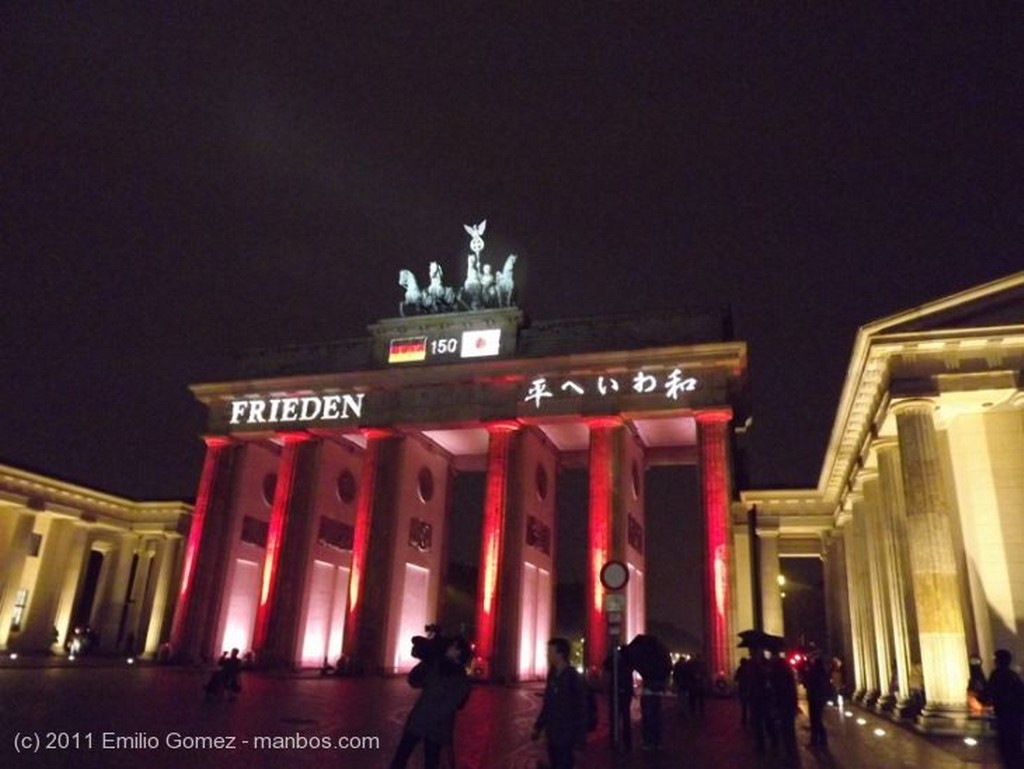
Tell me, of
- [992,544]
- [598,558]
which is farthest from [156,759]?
[598,558]

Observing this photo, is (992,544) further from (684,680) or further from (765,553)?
(765,553)

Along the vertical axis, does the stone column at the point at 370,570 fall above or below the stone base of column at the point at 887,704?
above

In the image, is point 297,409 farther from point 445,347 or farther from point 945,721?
point 945,721

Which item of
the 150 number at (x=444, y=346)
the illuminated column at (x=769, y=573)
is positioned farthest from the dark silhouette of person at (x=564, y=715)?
the illuminated column at (x=769, y=573)

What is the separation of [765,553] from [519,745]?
2984 centimetres

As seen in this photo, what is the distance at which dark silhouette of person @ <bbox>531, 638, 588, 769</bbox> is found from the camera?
321 inches

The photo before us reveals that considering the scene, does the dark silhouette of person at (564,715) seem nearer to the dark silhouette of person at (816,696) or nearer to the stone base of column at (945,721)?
the dark silhouette of person at (816,696)

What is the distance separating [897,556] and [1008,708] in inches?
468

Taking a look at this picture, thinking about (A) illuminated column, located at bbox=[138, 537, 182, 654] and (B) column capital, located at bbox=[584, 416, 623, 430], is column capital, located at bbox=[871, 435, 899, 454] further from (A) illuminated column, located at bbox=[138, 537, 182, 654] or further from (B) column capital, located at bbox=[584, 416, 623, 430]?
(A) illuminated column, located at bbox=[138, 537, 182, 654]

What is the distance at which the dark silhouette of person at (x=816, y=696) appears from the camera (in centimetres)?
Answer: 1522

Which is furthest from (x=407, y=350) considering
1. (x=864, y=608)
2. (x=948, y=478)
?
(x=948, y=478)

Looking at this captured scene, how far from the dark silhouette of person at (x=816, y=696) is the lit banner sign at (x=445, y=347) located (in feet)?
79.8

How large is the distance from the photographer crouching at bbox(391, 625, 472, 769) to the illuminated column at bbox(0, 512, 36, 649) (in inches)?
1769

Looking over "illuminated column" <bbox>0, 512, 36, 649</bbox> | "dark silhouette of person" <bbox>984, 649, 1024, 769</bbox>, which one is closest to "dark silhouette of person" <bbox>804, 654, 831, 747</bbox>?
"dark silhouette of person" <bbox>984, 649, 1024, 769</bbox>
